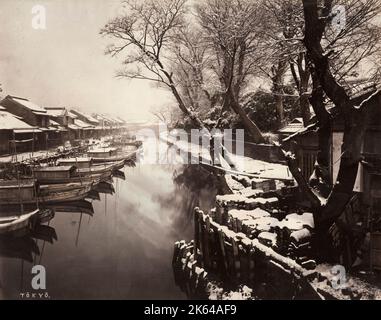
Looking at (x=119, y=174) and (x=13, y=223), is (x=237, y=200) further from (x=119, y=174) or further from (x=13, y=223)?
(x=119, y=174)

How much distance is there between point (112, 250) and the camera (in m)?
15.7

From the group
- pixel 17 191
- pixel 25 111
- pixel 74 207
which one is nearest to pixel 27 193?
pixel 17 191

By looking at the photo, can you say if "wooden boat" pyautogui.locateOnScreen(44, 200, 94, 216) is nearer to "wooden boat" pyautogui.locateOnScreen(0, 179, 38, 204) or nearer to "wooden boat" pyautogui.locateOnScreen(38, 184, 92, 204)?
"wooden boat" pyautogui.locateOnScreen(38, 184, 92, 204)

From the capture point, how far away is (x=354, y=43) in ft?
50.2

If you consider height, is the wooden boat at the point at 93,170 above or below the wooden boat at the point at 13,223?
above

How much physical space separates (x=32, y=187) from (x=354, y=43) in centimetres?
1975

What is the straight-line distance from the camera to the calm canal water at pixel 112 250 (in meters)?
12.0

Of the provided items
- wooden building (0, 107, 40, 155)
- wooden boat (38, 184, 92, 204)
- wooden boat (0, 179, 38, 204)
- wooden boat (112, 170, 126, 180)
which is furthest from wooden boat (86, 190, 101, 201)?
wooden building (0, 107, 40, 155)

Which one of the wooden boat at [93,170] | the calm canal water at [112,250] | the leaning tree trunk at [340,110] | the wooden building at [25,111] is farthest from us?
the wooden building at [25,111]

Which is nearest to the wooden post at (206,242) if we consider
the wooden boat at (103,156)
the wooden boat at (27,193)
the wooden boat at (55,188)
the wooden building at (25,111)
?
the wooden boat at (27,193)

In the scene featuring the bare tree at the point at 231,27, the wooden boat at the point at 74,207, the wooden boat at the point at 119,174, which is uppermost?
the bare tree at the point at 231,27

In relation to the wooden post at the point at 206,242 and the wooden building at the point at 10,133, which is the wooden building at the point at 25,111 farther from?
the wooden post at the point at 206,242
